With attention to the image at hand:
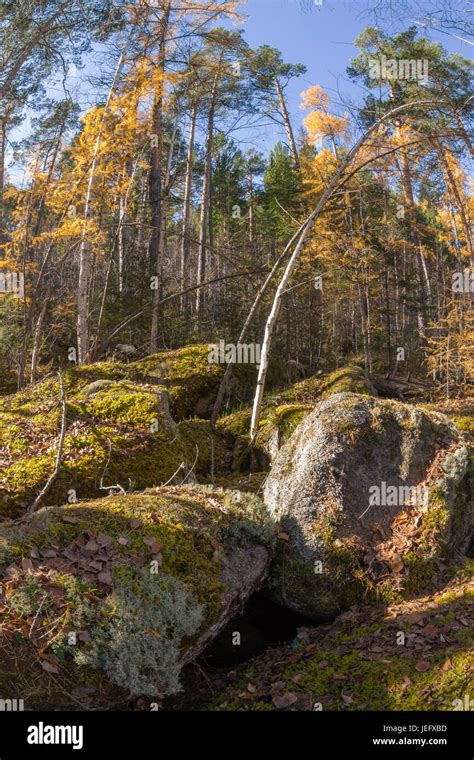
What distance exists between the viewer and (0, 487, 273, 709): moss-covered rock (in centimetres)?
332

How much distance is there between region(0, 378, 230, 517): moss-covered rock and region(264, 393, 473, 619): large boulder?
1.39 m

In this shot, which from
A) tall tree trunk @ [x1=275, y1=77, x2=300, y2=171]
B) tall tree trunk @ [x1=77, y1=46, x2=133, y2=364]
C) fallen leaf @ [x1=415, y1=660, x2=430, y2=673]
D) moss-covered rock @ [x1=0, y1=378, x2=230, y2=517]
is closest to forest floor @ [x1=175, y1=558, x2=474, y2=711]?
fallen leaf @ [x1=415, y1=660, x2=430, y2=673]

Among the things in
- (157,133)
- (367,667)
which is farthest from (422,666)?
(157,133)

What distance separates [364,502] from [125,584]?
8.22ft

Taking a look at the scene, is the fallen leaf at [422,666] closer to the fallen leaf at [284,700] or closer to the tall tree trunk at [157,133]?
the fallen leaf at [284,700]

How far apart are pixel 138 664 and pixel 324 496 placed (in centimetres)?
231

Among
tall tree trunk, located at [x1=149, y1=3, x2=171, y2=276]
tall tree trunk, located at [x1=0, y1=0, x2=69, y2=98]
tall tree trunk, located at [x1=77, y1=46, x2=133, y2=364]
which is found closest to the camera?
tall tree trunk, located at [x1=0, y1=0, x2=69, y2=98]

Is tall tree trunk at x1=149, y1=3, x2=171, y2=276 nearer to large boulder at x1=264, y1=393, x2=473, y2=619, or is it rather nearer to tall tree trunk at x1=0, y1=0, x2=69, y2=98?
tall tree trunk at x1=0, y1=0, x2=69, y2=98

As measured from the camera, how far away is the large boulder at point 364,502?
482 centimetres

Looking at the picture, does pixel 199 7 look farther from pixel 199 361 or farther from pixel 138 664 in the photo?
pixel 138 664

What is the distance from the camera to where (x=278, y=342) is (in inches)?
645

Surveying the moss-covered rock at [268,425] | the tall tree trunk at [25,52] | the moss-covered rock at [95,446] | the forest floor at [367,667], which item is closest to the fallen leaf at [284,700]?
the forest floor at [367,667]

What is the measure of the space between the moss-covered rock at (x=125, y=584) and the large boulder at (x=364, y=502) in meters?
0.46

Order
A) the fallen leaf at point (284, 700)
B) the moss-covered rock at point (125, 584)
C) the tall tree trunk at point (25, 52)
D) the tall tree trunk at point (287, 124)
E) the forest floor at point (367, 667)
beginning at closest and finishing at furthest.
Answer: the moss-covered rock at point (125, 584) < the forest floor at point (367, 667) < the fallen leaf at point (284, 700) < the tall tree trunk at point (25, 52) < the tall tree trunk at point (287, 124)
